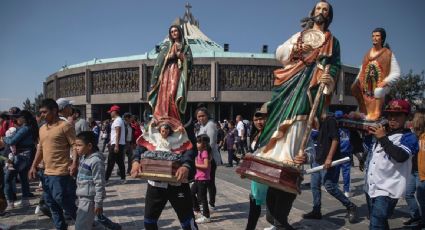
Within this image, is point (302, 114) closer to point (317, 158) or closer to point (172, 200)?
point (172, 200)

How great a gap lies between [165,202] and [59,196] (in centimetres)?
173

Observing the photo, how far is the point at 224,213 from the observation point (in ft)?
21.3

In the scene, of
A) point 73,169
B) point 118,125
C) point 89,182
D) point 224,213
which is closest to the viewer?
point 89,182

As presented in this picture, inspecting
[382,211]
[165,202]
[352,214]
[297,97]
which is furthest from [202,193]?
[382,211]

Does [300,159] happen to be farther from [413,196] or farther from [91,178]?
[413,196]

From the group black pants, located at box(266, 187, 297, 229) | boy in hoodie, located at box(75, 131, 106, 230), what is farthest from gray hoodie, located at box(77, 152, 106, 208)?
black pants, located at box(266, 187, 297, 229)

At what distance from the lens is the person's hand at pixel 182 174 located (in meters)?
3.75

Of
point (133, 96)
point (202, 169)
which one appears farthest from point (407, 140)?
point (133, 96)

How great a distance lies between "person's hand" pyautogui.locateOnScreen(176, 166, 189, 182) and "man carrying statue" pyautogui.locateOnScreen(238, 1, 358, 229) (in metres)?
0.61

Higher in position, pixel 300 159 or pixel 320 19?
pixel 320 19

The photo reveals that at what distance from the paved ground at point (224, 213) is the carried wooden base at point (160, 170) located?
2177 mm

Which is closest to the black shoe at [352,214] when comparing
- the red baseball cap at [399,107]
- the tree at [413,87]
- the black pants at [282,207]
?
the black pants at [282,207]

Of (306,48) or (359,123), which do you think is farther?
(359,123)

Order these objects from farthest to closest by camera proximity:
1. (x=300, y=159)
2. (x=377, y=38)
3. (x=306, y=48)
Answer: (x=377, y=38) < (x=306, y=48) < (x=300, y=159)
